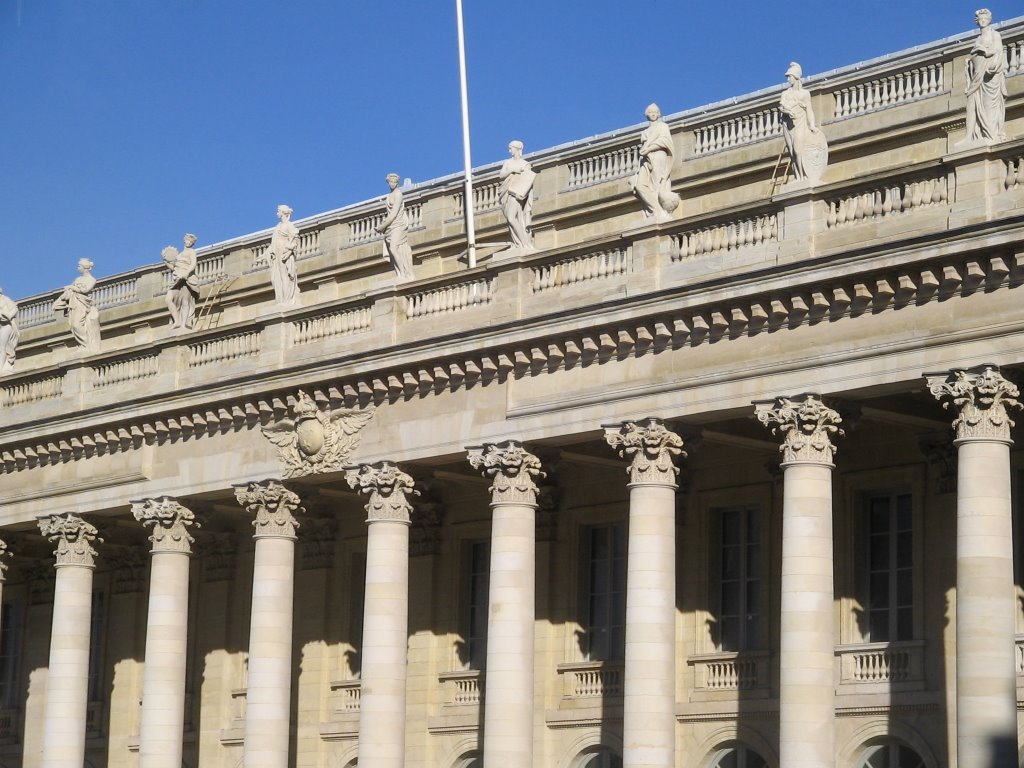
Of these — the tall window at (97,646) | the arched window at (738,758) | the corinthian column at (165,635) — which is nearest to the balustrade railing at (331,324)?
the corinthian column at (165,635)

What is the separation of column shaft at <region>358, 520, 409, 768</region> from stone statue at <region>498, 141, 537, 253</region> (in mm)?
5544

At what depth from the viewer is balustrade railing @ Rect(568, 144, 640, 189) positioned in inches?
1663

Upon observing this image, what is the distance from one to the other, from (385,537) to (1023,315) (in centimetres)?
1333

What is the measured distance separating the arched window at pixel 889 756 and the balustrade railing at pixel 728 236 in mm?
8430

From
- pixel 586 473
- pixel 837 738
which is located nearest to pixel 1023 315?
pixel 837 738

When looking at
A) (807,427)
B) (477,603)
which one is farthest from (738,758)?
(807,427)

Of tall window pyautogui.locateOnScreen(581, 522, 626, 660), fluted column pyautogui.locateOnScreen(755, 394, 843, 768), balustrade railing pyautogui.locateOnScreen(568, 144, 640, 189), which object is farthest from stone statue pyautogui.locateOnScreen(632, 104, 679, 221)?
tall window pyautogui.locateOnScreen(581, 522, 626, 660)

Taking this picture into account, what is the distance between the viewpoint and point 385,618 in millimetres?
39094

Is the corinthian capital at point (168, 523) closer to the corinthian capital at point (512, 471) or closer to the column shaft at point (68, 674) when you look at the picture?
the column shaft at point (68, 674)

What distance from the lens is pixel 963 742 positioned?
30.2 meters

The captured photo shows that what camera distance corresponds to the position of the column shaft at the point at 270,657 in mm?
40750

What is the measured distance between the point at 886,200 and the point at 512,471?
8261 millimetres

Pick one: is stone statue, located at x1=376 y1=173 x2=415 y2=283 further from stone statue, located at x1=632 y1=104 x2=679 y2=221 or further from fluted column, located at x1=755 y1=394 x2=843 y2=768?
fluted column, located at x1=755 y1=394 x2=843 y2=768

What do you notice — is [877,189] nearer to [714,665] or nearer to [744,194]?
[744,194]
